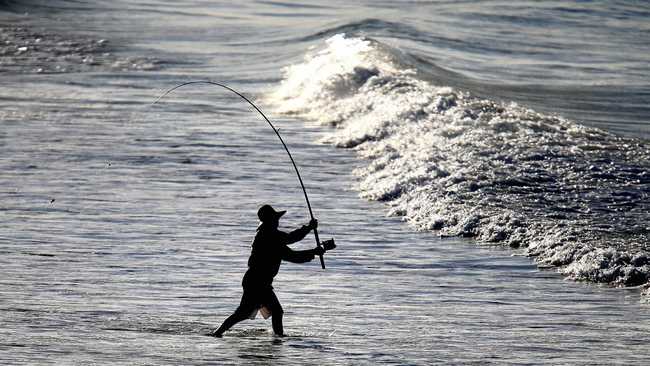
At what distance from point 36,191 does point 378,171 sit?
469cm

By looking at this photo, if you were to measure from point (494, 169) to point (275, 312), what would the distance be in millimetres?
7954

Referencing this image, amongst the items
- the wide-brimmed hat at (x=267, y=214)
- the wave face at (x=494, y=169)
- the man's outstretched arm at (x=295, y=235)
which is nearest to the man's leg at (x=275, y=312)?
the man's outstretched arm at (x=295, y=235)

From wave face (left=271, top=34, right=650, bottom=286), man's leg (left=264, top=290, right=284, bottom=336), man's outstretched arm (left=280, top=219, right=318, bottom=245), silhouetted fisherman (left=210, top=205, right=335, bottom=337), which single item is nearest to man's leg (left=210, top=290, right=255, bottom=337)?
silhouetted fisherman (left=210, top=205, right=335, bottom=337)

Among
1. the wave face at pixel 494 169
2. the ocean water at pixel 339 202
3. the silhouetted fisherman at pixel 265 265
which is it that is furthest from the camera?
the wave face at pixel 494 169

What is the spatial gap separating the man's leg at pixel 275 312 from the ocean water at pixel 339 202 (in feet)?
0.32

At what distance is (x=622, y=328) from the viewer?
8984 mm

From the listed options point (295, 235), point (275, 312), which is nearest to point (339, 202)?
point (275, 312)

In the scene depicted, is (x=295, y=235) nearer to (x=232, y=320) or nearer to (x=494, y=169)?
(x=232, y=320)

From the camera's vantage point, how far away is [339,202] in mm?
14688

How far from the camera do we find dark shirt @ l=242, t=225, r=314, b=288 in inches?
334

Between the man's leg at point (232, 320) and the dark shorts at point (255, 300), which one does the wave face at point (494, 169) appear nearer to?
the dark shorts at point (255, 300)

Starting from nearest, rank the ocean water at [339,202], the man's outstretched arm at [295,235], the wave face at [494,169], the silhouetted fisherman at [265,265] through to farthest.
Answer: the man's outstretched arm at [295,235] < the silhouetted fisherman at [265,265] < the ocean water at [339,202] < the wave face at [494,169]

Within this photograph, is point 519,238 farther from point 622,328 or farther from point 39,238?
point 39,238

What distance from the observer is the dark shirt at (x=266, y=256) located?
849 cm
